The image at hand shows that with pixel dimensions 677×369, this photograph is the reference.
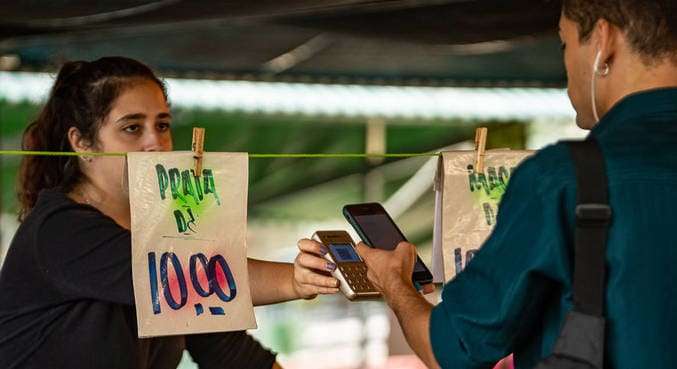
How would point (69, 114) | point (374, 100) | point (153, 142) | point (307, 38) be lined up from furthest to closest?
point (374, 100) < point (307, 38) < point (69, 114) < point (153, 142)

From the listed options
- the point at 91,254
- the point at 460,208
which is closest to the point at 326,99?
the point at 460,208

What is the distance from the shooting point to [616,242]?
1773mm

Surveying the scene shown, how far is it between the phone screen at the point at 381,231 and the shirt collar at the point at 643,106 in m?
0.71

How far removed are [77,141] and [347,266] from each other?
78 cm

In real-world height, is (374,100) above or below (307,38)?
below

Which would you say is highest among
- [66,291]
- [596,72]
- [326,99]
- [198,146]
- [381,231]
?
[326,99]

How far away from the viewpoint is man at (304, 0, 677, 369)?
177cm

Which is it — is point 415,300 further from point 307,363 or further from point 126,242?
point 307,363

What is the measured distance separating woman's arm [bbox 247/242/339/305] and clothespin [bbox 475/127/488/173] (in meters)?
0.52

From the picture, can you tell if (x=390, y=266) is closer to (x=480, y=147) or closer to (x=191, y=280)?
(x=191, y=280)

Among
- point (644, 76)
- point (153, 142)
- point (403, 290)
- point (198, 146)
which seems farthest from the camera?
point (153, 142)

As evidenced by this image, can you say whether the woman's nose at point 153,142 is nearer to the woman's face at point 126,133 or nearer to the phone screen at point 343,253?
the woman's face at point 126,133

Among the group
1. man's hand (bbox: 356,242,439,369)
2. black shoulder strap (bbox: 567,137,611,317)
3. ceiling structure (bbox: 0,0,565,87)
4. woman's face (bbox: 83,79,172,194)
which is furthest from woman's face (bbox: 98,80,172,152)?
black shoulder strap (bbox: 567,137,611,317)

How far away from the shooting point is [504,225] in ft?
6.06
